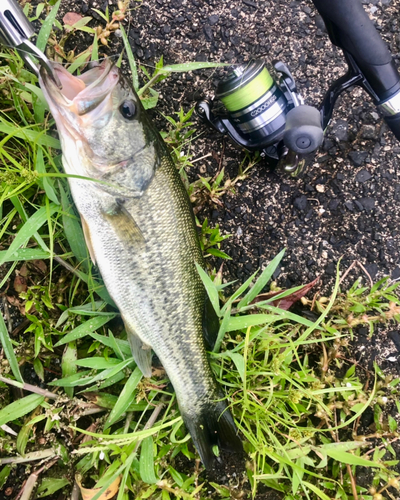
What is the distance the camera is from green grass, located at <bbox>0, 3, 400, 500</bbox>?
199 cm

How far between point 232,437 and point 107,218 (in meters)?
1.41

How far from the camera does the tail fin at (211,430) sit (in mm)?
1997

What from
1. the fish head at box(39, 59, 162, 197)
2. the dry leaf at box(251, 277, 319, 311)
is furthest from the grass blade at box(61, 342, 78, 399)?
the dry leaf at box(251, 277, 319, 311)

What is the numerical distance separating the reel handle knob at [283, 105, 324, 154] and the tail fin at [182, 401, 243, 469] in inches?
58.6

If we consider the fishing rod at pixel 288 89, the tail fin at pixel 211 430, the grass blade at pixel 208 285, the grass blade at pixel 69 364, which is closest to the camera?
the fishing rod at pixel 288 89

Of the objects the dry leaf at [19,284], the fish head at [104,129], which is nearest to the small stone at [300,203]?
the fish head at [104,129]

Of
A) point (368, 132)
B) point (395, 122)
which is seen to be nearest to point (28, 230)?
point (395, 122)

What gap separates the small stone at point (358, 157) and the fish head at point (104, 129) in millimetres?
1506

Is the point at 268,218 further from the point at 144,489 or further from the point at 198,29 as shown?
the point at 144,489

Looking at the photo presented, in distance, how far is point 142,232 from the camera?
1831 mm

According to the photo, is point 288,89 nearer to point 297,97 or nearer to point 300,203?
point 297,97

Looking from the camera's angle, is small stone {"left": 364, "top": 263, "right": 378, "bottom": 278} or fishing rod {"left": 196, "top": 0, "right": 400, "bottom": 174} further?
small stone {"left": 364, "top": 263, "right": 378, "bottom": 278}

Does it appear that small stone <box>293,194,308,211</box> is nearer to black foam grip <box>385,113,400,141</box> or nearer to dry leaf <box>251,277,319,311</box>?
dry leaf <box>251,277,319,311</box>

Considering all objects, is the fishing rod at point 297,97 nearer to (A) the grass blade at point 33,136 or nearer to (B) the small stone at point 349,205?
(B) the small stone at point 349,205
